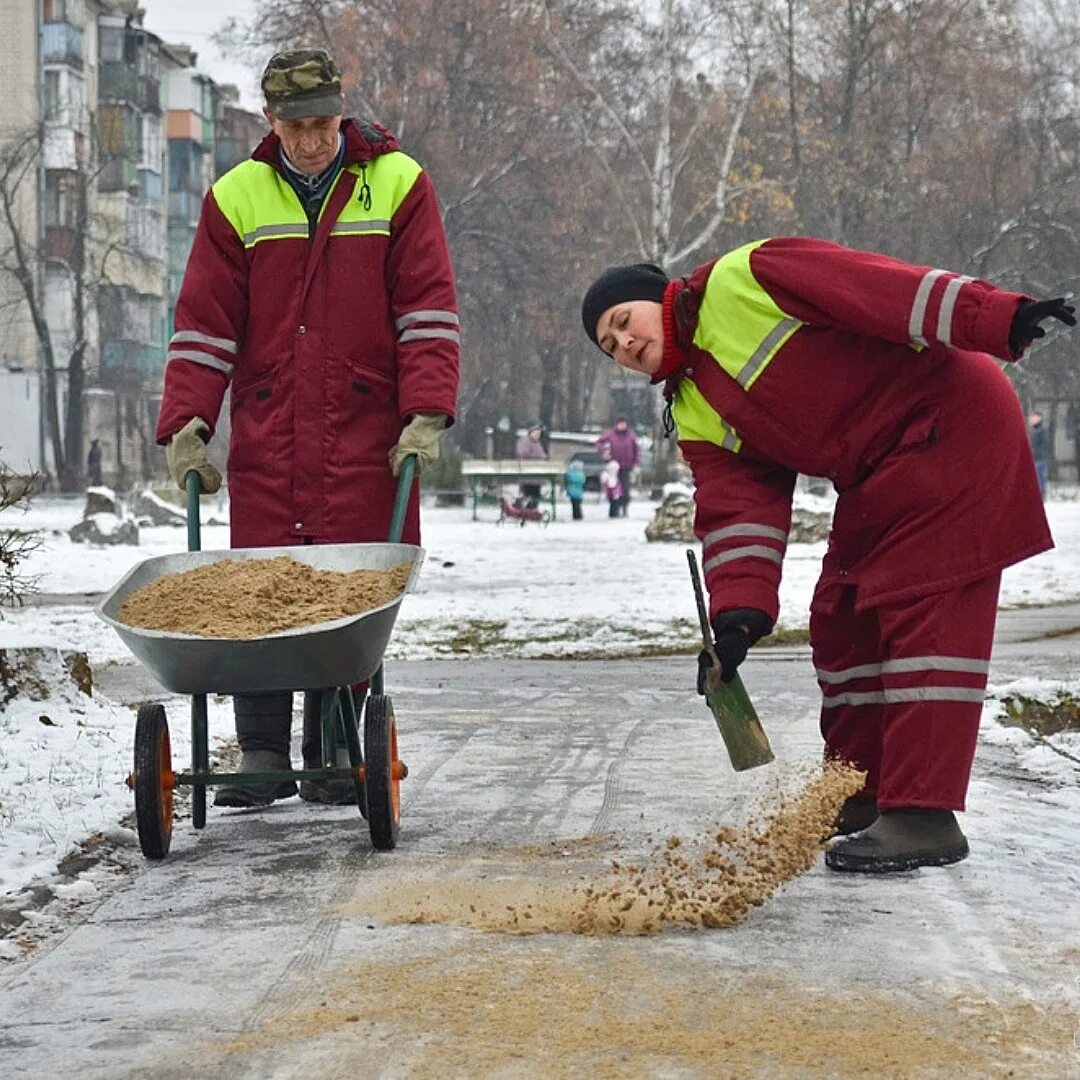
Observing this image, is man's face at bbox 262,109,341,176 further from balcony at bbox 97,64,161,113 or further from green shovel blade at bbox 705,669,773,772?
balcony at bbox 97,64,161,113

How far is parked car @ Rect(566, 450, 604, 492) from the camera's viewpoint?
42844mm

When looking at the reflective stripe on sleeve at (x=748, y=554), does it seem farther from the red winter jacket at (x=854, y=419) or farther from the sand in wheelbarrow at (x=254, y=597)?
the sand in wheelbarrow at (x=254, y=597)

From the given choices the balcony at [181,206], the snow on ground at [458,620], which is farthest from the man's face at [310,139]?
the balcony at [181,206]

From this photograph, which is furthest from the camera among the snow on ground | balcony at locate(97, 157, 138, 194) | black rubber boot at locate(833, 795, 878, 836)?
balcony at locate(97, 157, 138, 194)

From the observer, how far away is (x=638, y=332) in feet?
17.3

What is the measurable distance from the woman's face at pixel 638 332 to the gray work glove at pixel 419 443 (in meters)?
0.80

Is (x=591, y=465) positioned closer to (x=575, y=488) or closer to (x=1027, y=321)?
(x=575, y=488)

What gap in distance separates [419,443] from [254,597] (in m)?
0.74

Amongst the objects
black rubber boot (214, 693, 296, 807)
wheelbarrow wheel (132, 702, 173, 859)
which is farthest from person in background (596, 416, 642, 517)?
wheelbarrow wheel (132, 702, 173, 859)

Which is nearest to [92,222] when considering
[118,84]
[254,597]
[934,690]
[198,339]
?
[118,84]

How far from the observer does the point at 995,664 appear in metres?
10.3

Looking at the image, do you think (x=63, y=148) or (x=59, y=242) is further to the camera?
(x=63, y=148)

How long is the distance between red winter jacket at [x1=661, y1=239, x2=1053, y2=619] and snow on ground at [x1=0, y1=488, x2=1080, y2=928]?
71.5 inches

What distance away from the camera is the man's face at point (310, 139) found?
5.94 metres
